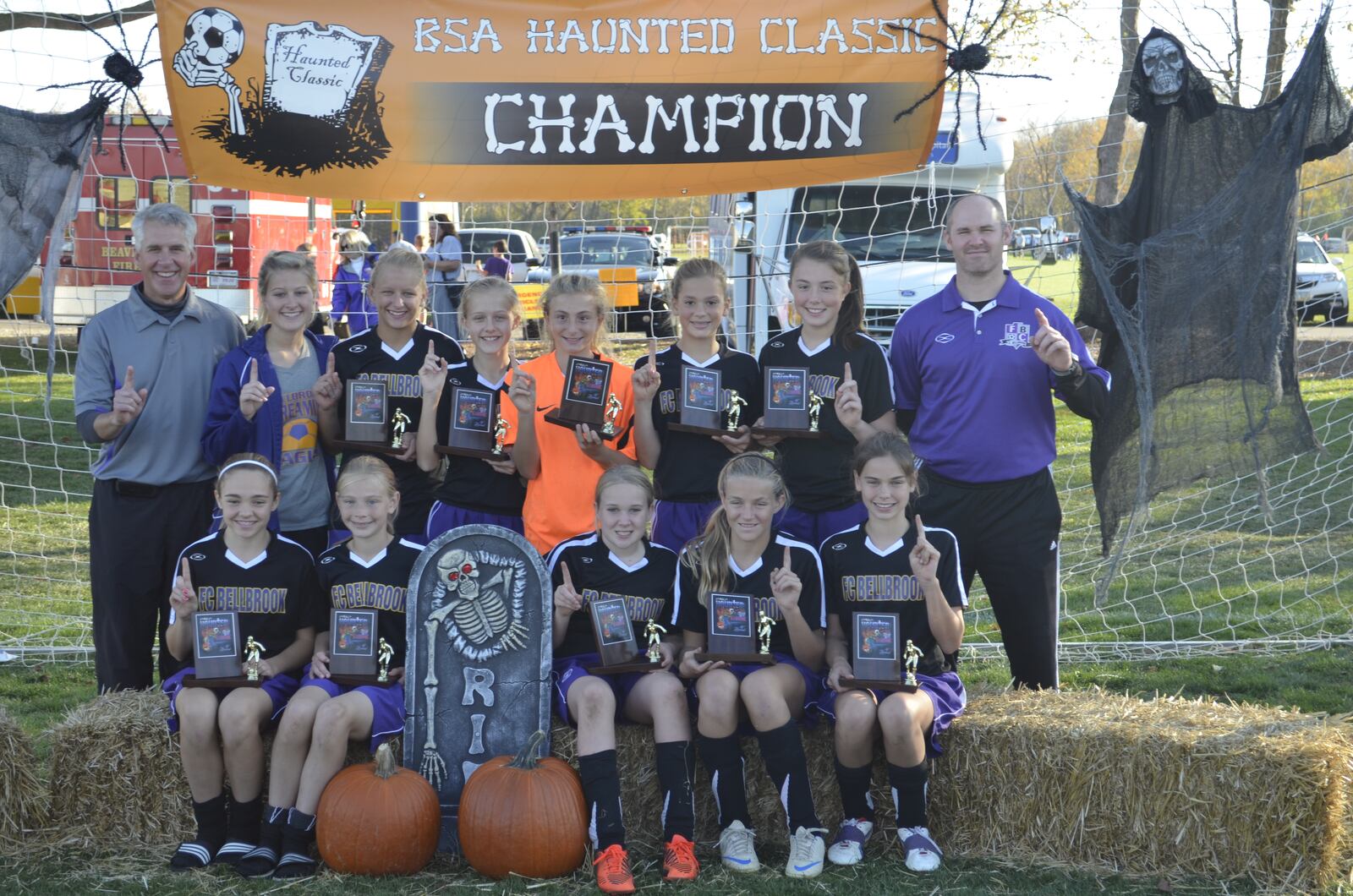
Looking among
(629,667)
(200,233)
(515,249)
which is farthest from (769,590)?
(515,249)

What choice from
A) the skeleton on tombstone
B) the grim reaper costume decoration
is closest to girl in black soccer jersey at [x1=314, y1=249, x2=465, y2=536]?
the skeleton on tombstone

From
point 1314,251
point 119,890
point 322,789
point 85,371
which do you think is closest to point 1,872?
point 119,890

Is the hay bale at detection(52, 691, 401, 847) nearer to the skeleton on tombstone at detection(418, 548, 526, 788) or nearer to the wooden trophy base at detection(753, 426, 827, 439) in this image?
the skeleton on tombstone at detection(418, 548, 526, 788)

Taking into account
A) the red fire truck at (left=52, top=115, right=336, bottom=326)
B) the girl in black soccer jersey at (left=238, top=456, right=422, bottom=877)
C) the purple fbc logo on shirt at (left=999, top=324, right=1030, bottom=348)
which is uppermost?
the red fire truck at (left=52, top=115, right=336, bottom=326)

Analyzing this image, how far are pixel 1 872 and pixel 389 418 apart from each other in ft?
6.06

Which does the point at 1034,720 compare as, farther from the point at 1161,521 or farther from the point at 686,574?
the point at 1161,521

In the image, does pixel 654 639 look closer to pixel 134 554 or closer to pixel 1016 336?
pixel 1016 336

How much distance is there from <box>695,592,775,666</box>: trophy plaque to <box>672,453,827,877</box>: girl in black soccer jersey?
0.09 ft

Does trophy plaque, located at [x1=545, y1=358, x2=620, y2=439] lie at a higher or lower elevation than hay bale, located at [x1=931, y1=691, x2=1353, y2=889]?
higher

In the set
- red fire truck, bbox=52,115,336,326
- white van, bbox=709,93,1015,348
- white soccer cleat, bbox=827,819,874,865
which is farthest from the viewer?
red fire truck, bbox=52,115,336,326

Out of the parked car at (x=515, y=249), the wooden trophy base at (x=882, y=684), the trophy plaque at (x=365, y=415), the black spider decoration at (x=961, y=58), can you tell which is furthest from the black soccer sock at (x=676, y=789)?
the parked car at (x=515, y=249)

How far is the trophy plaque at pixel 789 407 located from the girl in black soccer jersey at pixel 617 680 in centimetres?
48

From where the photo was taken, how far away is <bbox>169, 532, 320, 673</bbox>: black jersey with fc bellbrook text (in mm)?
4074

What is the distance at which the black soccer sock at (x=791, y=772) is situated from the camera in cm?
382
